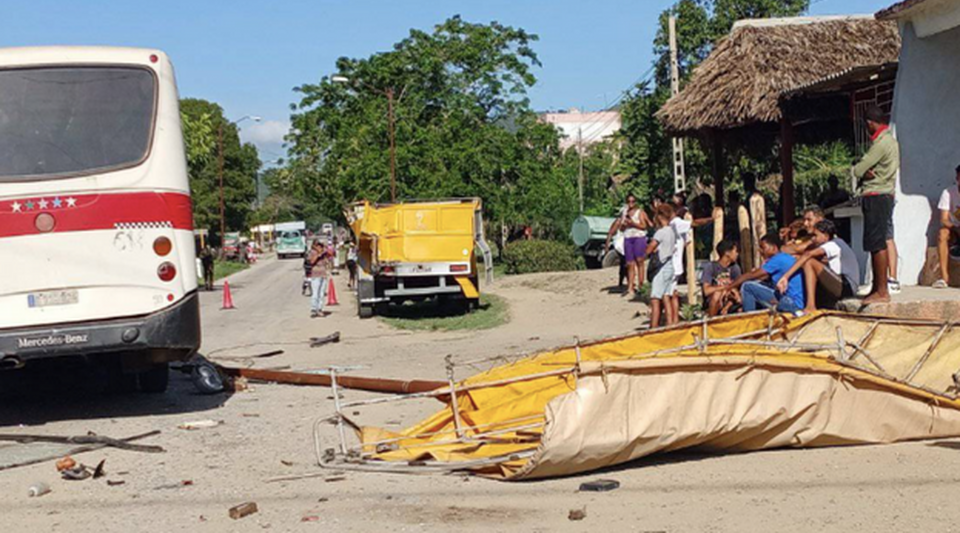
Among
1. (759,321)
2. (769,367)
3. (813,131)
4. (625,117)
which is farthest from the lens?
(625,117)

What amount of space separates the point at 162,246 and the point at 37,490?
333 cm

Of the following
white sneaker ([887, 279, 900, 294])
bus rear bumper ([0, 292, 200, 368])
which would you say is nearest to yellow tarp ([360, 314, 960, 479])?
bus rear bumper ([0, 292, 200, 368])

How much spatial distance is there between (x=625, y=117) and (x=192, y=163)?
65.7 feet

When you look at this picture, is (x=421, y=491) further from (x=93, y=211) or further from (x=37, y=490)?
(x=93, y=211)

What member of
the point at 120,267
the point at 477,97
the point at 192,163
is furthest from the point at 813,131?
the point at 192,163

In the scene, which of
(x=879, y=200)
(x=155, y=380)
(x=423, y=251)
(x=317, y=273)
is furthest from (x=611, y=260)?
(x=155, y=380)

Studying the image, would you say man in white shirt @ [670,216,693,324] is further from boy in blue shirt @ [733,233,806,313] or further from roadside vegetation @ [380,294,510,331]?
roadside vegetation @ [380,294,510,331]

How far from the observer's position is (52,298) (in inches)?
388

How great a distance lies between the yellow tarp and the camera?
22.6 feet

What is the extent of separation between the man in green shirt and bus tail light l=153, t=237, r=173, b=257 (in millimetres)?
6644

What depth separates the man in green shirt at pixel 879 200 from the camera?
11102 millimetres

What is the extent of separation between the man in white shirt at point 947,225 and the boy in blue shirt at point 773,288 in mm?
1850

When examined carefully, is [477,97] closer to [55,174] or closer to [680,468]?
[55,174]

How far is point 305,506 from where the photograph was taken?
22.0ft
